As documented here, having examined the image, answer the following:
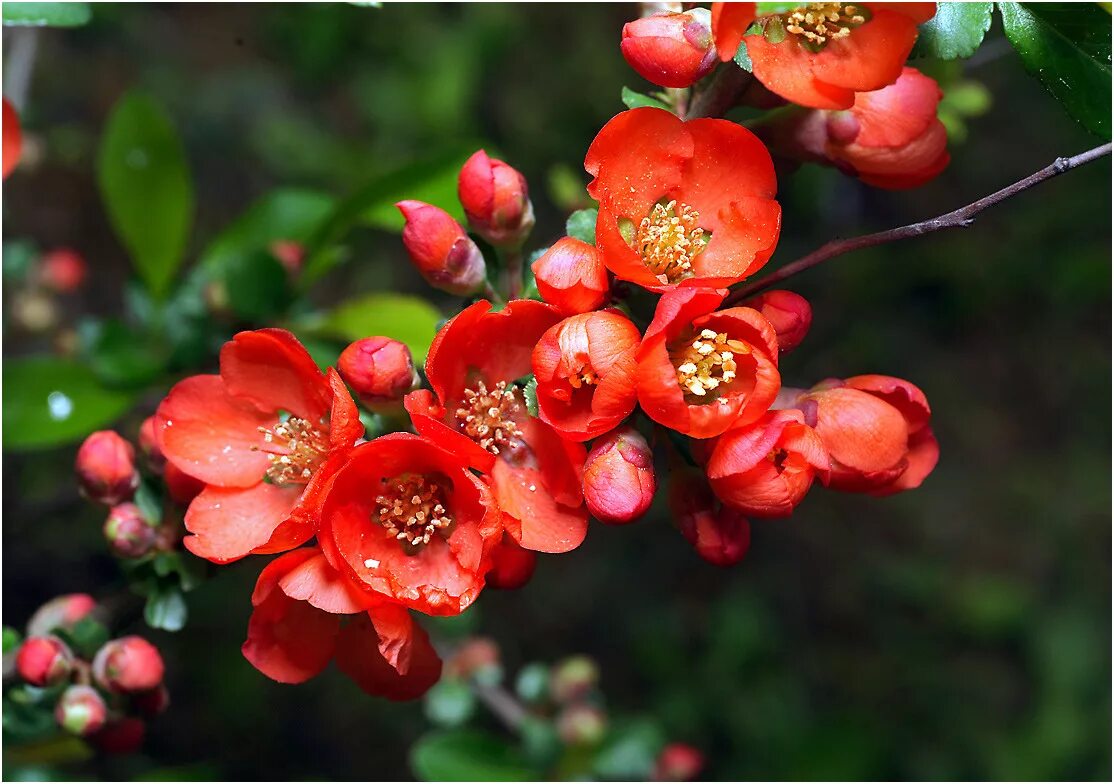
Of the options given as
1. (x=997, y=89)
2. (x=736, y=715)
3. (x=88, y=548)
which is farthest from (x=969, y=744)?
(x=88, y=548)

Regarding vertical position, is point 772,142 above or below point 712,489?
above

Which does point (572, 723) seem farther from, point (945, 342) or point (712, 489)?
point (945, 342)

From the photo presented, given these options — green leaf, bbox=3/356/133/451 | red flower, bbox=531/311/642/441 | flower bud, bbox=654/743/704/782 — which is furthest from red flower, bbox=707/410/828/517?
flower bud, bbox=654/743/704/782

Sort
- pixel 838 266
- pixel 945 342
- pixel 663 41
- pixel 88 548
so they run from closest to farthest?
pixel 663 41
pixel 88 548
pixel 838 266
pixel 945 342

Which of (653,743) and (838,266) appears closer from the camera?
(653,743)

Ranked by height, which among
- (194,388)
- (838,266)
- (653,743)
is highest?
(194,388)

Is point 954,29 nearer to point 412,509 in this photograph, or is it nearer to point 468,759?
point 412,509

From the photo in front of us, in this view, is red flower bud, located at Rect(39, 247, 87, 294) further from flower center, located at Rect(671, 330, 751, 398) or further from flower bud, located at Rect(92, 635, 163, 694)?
flower center, located at Rect(671, 330, 751, 398)
